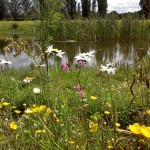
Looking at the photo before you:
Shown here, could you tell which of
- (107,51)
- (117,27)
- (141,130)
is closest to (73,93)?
(141,130)

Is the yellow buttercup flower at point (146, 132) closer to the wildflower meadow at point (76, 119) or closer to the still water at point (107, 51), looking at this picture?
the wildflower meadow at point (76, 119)

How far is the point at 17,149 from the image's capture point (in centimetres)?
195

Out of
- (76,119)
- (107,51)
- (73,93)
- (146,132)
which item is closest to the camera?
(146,132)

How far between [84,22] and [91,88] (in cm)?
996

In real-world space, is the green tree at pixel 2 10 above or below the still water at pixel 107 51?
above

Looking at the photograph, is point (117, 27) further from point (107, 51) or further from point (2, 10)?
point (2, 10)

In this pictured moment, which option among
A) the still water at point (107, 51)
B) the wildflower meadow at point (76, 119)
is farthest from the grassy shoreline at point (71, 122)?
the still water at point (107, 51)

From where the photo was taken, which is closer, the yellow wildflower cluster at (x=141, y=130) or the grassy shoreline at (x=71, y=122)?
the yellow wildflower cluster at (x=141, y=130)

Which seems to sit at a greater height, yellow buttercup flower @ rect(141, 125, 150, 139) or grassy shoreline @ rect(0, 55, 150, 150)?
yellow buttercup flower @ rect(141, 125, 150, 139)

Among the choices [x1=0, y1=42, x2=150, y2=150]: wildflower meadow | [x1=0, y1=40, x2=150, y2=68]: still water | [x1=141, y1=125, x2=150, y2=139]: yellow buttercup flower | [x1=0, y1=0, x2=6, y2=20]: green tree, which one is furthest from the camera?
[x1=0, y1=0, x2=6, y2=20]: green tree

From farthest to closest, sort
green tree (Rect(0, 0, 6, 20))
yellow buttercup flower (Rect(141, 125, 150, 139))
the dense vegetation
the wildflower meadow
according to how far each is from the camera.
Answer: green tree (Rect(0, 0, 6, 20)) → the dense vegetation → the wildflower meadow → yellow buttercup flower (Rect(141, 125, 150, 139))

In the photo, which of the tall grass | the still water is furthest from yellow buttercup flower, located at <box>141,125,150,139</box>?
the tall grass

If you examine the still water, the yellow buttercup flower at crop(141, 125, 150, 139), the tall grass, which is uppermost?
the yellow buttercup flower at crop(141, 125, 150, 139)

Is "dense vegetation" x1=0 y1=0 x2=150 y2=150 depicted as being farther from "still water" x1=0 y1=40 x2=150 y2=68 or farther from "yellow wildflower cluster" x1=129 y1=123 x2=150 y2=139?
"still water" x1=0 y1=40 x2=150 y2=68
